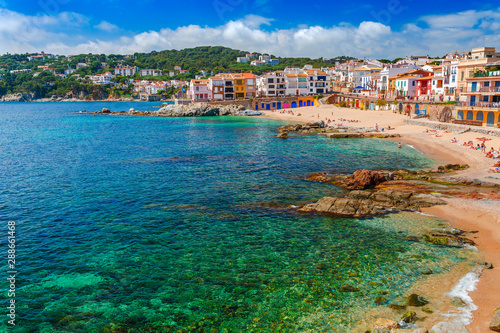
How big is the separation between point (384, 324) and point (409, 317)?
1.05 meters

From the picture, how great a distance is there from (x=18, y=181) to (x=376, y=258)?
3352 cm

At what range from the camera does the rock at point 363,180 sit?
1184 inches

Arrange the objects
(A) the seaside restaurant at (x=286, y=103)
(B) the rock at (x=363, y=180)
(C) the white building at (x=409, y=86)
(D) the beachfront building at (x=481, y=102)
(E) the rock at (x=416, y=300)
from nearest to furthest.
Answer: (E) the rock at (x=416, y=300) → (B) the rock at (x=363, y=180) → (D) the beachfront building at (x=481, y=102) → (C) the white building at (x=409, y=86) → (A) the seaside restaurant at (x=286, y=103)

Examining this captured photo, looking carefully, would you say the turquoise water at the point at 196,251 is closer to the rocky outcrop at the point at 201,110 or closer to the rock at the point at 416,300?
the rock at the point at 416,300

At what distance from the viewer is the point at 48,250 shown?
64.3 ft

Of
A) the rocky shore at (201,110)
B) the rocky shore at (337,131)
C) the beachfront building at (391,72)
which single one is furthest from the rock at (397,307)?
the rocky shore at (201,110)

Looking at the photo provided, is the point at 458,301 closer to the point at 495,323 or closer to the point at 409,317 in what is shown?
the point at 495,323

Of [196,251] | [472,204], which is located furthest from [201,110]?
[196,251]

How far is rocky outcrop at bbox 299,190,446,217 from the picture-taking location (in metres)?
24.9

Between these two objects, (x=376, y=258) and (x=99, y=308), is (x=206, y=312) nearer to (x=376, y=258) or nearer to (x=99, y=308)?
(x=99, y=308)

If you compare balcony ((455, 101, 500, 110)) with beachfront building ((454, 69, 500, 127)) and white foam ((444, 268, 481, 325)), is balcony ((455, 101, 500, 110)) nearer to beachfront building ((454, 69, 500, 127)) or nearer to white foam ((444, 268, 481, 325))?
beachfront building ((454, 69, 500, 127))

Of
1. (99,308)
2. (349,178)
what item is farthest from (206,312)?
(349,178)

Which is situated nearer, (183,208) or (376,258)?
(376,258)

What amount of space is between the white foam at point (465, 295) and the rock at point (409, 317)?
1.21 metres
